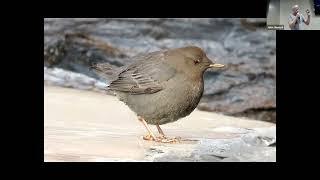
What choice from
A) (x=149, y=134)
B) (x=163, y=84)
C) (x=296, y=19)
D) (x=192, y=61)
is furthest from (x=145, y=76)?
(x=296, y=19)

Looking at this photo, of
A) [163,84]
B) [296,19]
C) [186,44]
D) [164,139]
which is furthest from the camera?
[186,44]

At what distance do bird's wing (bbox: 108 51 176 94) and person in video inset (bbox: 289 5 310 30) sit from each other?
1.23 meters

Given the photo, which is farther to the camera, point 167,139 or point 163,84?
point 167,139

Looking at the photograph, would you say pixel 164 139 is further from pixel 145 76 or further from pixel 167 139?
pixel 145 76

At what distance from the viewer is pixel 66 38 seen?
21.4 ft

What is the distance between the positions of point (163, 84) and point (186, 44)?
0.85 meters

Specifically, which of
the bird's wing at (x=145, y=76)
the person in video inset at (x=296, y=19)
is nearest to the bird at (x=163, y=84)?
the bird's wing at (x=145, y=76)

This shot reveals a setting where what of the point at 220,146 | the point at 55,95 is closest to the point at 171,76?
the point at 220,146

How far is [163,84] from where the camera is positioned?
5543 millimetres

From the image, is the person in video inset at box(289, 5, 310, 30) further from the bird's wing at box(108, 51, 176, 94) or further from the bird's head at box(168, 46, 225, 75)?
the bird's wing at box(108, 51, 176, 94)

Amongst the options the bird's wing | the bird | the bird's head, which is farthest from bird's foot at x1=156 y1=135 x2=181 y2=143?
the bird's head

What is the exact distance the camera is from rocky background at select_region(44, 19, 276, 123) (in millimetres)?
6262

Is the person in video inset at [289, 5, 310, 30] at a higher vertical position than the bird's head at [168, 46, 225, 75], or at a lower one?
higher

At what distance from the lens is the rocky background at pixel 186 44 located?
20.5 feet
